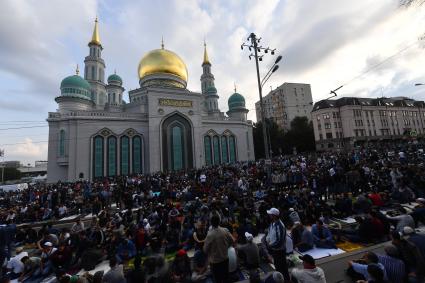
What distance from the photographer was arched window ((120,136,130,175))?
1154 inches

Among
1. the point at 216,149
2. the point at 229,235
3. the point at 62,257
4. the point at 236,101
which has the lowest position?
the point at 62,257

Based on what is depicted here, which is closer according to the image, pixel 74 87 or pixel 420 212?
pixel 420 212

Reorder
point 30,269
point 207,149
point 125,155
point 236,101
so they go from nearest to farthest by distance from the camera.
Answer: point 30,269 < point 125,155 < point 207,149 < point 236,101

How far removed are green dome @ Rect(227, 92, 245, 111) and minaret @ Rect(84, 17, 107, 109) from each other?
68.1 ft

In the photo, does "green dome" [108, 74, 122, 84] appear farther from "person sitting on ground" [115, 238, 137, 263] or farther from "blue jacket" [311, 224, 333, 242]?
"blue jacket" [311, 224, 333, 242]

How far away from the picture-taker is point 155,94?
31.5 meters

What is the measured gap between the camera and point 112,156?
1139 inches

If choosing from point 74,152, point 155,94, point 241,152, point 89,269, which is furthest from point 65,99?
point 89,269

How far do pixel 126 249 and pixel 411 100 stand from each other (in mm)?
71987

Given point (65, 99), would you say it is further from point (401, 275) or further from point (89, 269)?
point (401, 275)

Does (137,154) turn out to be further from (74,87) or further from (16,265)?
(16,265)

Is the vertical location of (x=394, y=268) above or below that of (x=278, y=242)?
below

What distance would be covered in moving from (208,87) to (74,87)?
2267 cm

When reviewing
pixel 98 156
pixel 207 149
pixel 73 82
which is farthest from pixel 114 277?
pixel 73 82
